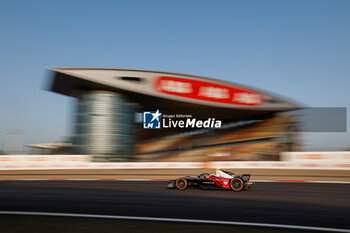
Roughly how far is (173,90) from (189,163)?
37.5 ft

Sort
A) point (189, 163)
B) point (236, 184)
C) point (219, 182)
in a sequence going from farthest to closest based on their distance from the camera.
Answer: point (189, 163), point (219, 182), point (236, 184)

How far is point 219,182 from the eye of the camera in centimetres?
→ 948

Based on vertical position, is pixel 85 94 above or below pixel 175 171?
above

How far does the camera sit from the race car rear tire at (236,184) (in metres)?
9.27

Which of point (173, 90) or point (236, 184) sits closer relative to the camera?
point (236, 184)

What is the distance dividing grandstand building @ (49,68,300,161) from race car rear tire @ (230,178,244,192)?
44.2 ft

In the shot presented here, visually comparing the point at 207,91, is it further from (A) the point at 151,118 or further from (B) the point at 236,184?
(B) the point at 236,184

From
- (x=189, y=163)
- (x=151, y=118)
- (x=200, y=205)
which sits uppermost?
(x=151, y=118)

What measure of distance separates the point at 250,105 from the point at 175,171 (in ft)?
53.9

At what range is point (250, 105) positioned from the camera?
1200 inches

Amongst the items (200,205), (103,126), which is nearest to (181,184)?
(200,205)

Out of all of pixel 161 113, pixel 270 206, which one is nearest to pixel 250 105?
pixel 161 113

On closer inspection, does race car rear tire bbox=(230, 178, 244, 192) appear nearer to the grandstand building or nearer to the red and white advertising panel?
the grandstand building

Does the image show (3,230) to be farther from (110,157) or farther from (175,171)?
(110,157)
